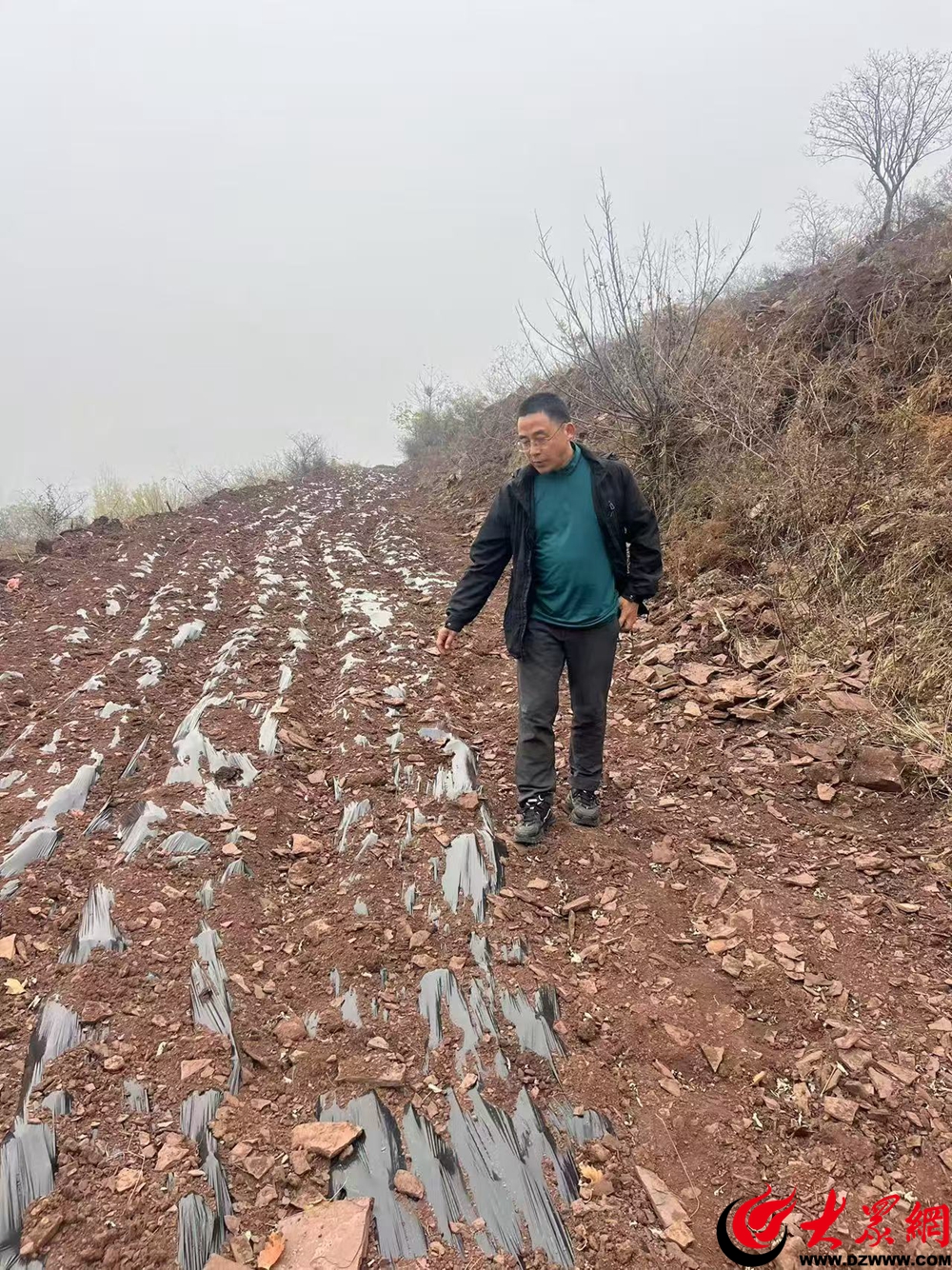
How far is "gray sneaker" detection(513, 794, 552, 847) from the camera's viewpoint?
3.24 m

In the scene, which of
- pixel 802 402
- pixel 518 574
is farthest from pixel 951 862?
pixel 802 402

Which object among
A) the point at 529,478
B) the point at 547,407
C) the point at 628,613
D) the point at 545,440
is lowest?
the point at 628,613

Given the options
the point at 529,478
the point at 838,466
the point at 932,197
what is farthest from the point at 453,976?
the point at 932,197

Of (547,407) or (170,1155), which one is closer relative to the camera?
(170,1155)

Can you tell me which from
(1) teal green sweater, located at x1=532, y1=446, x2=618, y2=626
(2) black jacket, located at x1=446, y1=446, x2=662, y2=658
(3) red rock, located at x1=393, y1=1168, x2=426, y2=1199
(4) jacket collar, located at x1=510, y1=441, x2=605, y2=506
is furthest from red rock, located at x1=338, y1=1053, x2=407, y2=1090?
(4) jacket collar, located at x1=510, y1=441, x2=605, y2=506

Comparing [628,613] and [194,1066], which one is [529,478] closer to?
[628,613]

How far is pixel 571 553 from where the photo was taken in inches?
114

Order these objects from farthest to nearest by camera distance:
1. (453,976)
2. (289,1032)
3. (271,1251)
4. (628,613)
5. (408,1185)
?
1. (628,613)
2. (453,976)
3. (289,1032)
4. (408,1185)
5. (271,1251)

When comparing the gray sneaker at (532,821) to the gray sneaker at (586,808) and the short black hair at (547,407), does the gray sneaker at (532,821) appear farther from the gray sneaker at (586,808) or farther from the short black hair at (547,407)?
the short black hair at (547,407)

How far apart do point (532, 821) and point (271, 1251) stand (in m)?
1.84

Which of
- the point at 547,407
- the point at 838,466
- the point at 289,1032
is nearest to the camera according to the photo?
the point at 289,1032

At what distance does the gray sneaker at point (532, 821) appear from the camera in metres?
3.24

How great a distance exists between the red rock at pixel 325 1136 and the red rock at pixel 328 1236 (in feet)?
0.40

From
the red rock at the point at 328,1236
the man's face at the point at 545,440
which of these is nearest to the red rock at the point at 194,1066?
the red rock at the point at 328,1236
